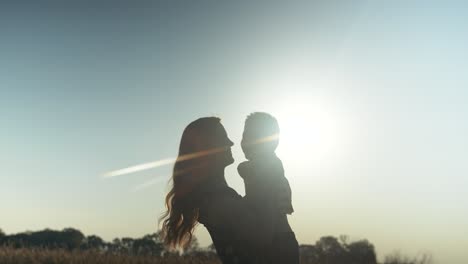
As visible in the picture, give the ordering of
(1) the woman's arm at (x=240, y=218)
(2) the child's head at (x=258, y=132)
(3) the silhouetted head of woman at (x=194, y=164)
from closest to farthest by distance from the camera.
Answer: (1) the woman's arm at (x=240, y=218) < (3) the silhouetted head of woman at (x=194, y=164) < (2) the child's head at (x=258, y=132)

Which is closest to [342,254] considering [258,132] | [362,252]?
[362,252]

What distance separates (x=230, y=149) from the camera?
4.55 metres

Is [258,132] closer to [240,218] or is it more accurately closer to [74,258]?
[240,218]

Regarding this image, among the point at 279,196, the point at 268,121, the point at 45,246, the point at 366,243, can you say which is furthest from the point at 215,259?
the point at 279,196

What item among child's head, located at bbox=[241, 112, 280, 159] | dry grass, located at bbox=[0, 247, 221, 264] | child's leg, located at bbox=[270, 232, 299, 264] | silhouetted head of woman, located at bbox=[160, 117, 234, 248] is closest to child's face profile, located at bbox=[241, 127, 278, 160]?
child's head, located at bbox=[241, 112, 280, 159]

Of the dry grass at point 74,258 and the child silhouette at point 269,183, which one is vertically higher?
the child silhouette at point 269,183

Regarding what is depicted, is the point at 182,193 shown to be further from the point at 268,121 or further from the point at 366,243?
the point at 366,243

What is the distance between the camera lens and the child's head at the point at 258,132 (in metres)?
6.26

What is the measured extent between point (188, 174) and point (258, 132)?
2.03 meters

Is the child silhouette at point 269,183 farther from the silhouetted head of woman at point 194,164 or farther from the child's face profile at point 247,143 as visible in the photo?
the silhouetted head of woman at point 194,164

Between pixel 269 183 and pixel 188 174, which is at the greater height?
pixel 188 174

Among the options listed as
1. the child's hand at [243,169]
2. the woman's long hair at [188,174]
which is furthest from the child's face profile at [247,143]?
the woman's long hair at [188,174]

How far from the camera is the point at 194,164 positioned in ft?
15.1

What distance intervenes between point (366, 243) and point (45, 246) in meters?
12.6
